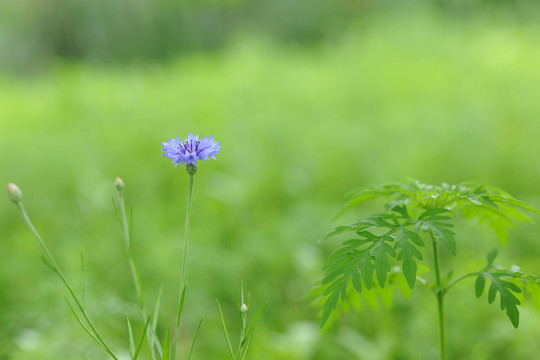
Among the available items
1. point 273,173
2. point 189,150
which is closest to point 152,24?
point 273,173

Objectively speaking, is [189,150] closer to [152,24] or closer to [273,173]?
[273,173]

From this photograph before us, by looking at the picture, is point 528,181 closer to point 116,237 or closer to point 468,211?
point 468,211

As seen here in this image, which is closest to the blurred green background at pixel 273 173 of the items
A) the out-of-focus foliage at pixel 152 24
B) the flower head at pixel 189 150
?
the flower head at pixel 189 150

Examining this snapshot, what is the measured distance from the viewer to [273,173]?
2566mm

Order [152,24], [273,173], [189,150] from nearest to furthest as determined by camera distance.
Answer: [189,150] < [273,173] < [152,24]

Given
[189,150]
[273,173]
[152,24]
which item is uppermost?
[152,24]

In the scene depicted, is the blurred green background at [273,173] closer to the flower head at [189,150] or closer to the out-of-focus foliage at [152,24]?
the flower head at [189,150]

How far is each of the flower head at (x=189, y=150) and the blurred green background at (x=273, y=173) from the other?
33 cm

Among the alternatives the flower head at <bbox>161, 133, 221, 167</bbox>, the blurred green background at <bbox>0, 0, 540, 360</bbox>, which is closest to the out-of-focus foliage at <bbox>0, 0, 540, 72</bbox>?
the blurred green background at <bbox>0, 0, 540, 360</bbox>

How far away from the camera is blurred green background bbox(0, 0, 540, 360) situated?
1580 mm

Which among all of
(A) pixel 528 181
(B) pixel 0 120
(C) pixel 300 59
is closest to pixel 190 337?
(A) pixel 528 181

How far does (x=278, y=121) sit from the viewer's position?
10.1ft

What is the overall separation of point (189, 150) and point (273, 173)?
5.62ft

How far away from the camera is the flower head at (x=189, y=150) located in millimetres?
836
